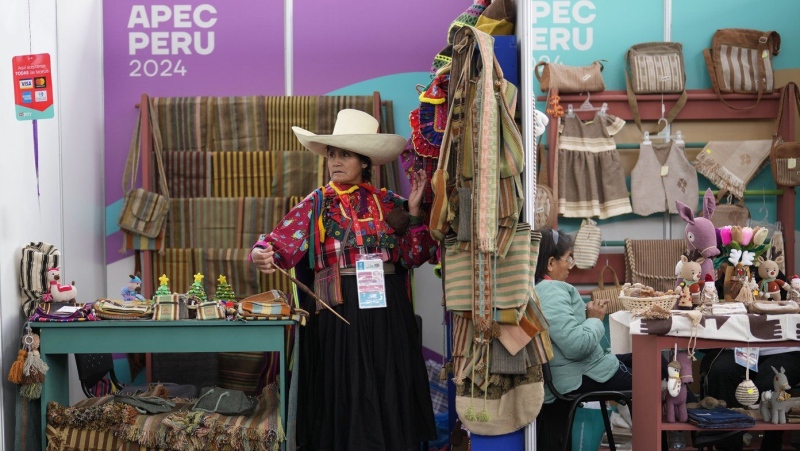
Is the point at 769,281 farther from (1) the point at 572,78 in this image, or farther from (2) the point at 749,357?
(1) the point at 572,78

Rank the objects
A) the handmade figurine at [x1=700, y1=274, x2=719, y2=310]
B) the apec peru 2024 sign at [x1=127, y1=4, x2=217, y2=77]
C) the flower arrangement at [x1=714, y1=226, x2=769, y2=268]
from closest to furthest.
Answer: the handmade figurine at [x1=700, y1=274, x2=719, y2=310] → the flower arrangement at [x1=714, y1=226, x2=769, y2=268] → the apec peru 2024 sign at [x1=127, y1=4, x2=217, y2=77]

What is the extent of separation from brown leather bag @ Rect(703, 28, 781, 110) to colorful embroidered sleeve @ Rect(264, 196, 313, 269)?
3.06 metres

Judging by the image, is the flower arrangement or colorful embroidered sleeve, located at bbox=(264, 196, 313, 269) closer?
the flower arrangement

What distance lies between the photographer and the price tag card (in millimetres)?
4352

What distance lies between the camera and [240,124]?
225 inches

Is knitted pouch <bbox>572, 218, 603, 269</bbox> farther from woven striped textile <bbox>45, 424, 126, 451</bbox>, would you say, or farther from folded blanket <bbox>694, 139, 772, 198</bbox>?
woven striped textile <bbox>45, 424, 126, 451</bbox>

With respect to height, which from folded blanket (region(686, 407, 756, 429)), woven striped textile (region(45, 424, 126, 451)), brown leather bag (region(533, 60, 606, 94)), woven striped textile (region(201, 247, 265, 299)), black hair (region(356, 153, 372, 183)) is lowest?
woven striped textile (region(45, 424, 126, 451))

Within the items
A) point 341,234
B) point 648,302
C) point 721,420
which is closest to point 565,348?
point 648,302

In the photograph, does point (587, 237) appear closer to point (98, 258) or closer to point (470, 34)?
point (470, 34)

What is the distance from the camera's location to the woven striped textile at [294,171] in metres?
5.68

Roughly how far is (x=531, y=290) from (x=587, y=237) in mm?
2083

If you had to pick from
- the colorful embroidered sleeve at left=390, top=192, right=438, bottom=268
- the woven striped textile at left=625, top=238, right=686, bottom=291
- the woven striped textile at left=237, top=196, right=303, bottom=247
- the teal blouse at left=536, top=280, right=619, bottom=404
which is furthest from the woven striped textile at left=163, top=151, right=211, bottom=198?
the woven striped textile at left=625, top=238, right=686, bottom=291

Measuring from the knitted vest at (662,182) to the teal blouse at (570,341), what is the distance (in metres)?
1.79

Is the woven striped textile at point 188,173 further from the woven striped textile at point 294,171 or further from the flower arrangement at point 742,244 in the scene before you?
the flower arrangement at point 742,244
